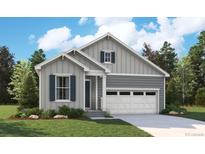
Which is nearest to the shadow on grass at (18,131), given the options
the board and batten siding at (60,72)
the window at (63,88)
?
the board and batten siding at (60,72)

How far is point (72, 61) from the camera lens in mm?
21125

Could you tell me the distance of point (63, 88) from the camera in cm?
2120

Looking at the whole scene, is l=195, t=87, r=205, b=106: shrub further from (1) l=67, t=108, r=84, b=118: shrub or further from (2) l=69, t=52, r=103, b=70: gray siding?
(1) l=67, t=108, r=84, b=118: shrub

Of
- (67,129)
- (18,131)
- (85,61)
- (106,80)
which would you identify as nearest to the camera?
(18,131)

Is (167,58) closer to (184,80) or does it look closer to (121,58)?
(184,80)

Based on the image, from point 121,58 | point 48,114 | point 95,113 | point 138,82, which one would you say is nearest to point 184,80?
point 138,82

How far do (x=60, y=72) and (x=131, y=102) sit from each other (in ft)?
20.6

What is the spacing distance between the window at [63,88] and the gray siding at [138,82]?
4238 mm

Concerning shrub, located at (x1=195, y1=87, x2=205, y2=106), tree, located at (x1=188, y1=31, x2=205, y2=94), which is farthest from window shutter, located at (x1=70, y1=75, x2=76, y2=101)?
tree, located at (x1=188, y1=31, x2=205, y2=94)

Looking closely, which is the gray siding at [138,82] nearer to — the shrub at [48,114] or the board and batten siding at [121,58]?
the board and batten siding at [121,58]
